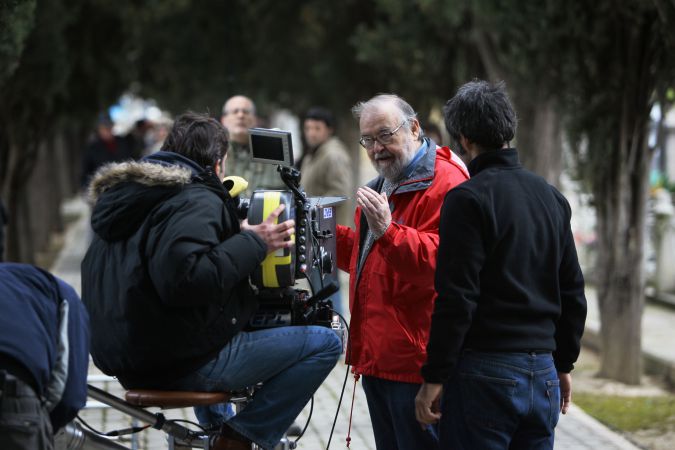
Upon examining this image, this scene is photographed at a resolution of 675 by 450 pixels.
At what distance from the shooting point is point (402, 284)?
4.27m

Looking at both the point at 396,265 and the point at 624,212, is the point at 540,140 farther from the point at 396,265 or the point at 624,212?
the point at 396,265

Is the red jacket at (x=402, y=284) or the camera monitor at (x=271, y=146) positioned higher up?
the camera monitor at (x=271, y=146)

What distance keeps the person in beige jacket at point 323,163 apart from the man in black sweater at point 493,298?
5.46 metres

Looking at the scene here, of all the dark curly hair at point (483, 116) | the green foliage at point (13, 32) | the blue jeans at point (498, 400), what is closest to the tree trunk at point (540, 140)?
the green foliage at point (13, 32)

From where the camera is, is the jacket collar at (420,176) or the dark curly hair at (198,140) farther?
the dark curly hair at (198,140)

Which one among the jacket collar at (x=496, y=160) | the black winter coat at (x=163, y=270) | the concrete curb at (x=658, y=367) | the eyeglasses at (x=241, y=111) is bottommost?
the concrete curb at (x=658, y=367)

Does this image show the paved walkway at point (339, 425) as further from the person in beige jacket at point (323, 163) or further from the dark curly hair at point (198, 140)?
the dark curly hair at point (198, 140)

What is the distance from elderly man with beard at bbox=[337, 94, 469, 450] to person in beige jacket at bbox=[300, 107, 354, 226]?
15.9 ft

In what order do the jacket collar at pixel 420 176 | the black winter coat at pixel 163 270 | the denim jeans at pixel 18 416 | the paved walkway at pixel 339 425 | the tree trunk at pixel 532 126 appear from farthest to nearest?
the tree trunk at pixel 532 126
the paved walkway at pixel 339 425
the jacket collar at pixel 420 176
the black winter coat at pixel 163 270
the denim jeans at pixel 18 416

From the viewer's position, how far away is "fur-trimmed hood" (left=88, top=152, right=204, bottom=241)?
425 cm

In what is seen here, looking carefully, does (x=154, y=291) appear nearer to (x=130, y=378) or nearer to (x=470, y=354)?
(x=130, y=378)

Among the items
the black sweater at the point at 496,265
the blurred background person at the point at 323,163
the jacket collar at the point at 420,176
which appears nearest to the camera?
the black sweater at the point at 496,265

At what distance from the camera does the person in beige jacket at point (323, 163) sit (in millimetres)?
9367

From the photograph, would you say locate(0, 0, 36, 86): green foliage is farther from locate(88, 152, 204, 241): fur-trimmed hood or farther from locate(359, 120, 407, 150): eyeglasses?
locate(359, 120, 407, 150): eyeglasses
